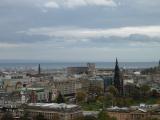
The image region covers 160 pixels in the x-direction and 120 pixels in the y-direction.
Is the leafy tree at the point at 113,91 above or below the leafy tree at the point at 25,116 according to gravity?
above

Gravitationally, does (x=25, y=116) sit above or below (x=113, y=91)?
below

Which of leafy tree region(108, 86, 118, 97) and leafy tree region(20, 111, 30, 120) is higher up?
leafy tree region(108, 86, 118, 97)

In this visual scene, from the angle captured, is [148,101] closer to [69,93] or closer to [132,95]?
[132,95]

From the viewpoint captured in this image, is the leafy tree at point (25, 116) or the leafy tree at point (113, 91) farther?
the leafy tree at point (113, 91)

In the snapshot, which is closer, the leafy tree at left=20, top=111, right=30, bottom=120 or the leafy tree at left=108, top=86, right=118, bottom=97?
the leafy tree at left=20, top=111, right=30, bottom=120

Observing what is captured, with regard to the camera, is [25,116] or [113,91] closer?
[25,116]

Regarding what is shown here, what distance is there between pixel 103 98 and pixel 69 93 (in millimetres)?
15083

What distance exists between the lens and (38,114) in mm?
40281

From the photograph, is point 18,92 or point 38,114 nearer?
point 38,114

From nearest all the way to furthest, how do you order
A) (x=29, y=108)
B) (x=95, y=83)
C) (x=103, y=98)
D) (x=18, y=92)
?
(x=29, y=108)
(x=103, y=98)
(x=18, y=92)
(x=95, y=83)

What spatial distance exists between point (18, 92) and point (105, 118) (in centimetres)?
2441

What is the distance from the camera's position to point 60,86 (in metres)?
66.7

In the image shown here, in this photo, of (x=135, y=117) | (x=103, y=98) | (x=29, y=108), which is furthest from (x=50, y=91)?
(x=135, y=117)

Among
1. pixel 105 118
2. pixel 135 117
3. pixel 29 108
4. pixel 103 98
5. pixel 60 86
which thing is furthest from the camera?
pixel 60 86
